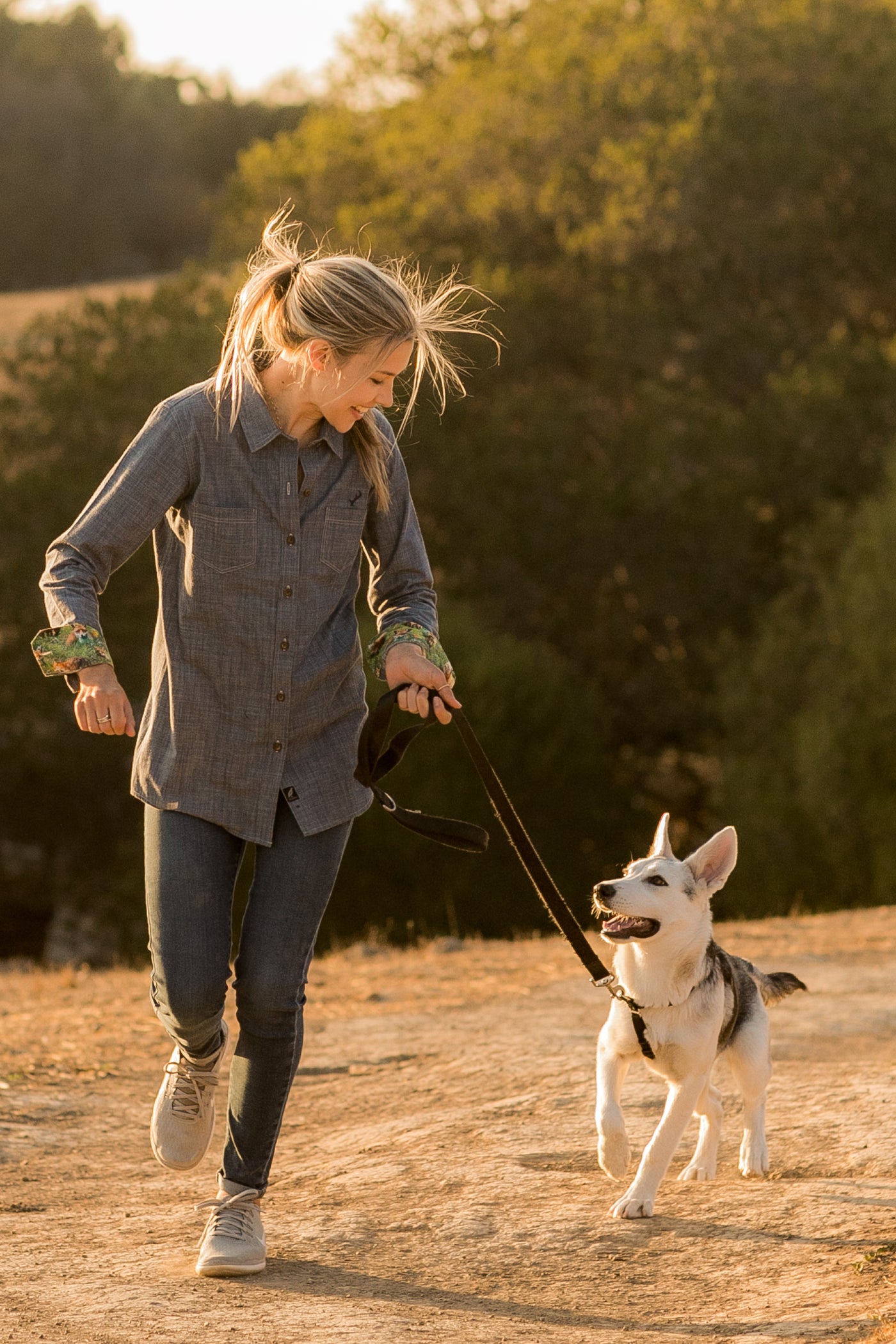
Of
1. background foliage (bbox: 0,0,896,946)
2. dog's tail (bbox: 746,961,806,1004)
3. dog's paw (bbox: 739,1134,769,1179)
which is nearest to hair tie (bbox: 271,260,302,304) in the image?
dog's tail (bbox: 746,961,806,1004)

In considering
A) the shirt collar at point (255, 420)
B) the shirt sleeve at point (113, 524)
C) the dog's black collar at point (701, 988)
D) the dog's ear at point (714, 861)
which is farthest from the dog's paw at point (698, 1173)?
the shirt collar at point (255, 420)

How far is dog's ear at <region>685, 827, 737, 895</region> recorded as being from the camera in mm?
4348

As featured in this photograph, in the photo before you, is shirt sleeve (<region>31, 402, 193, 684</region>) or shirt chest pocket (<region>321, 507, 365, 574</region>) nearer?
shirt sleeve (<region>31, 402, 193, 684</region>)

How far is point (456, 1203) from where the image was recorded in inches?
169

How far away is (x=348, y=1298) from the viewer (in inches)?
143

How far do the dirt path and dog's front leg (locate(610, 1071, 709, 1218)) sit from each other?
2.0 inches

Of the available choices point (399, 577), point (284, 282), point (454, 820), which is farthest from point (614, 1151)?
point (284, 282)

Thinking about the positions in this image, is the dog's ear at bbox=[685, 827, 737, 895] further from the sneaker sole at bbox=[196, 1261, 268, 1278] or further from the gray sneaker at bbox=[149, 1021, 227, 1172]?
the sneaker sole at bbox=[196, 1261, 268, 1278]

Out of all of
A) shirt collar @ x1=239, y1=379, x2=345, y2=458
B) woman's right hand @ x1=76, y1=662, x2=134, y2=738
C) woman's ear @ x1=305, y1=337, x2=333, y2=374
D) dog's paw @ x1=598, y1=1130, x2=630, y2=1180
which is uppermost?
woman's ear @ x1=305, y1=337, x2=333, y2=374

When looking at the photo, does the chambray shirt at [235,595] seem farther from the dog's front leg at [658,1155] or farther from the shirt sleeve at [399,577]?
the dog's front leg at [658,1155]

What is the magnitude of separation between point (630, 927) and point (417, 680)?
97 centimetres

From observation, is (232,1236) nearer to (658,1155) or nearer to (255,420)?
(658,1155)

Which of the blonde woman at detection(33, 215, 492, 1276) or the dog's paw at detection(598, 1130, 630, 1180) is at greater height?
the blonde woman at detection(33, 215, 492, 1276)

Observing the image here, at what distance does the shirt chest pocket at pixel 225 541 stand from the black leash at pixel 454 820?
47cm
